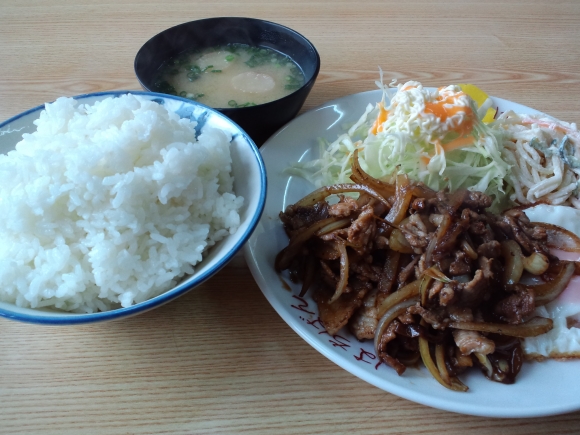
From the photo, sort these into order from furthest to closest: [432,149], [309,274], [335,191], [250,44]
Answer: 1. [250,44]
2. [432,149]
3. [335,191]
4. [309,274]

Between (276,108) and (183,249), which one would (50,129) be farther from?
(276,108)

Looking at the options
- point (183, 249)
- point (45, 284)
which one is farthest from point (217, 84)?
point (45, 284)

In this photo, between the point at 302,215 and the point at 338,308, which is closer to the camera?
the point at 338,308

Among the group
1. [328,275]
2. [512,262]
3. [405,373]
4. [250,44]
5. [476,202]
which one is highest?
[250,44]

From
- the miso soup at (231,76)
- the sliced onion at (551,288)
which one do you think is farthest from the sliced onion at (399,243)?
→ the miso soup at (231,76)

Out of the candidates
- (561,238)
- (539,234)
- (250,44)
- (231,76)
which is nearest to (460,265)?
(539,234)

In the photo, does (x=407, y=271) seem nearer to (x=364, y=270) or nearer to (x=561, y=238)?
(x=364, y=270)
